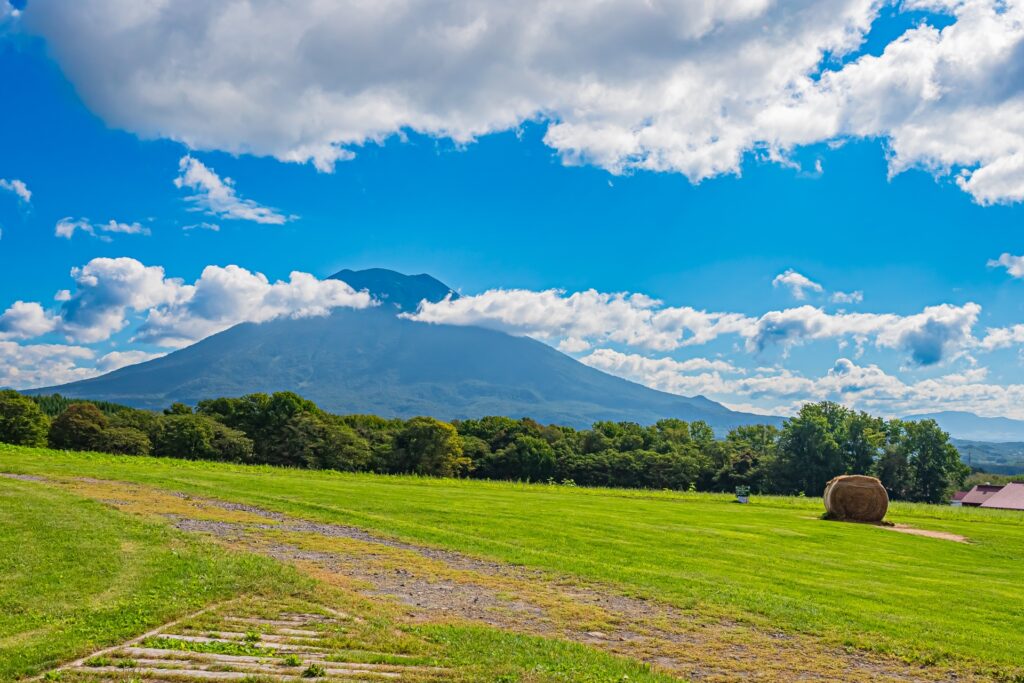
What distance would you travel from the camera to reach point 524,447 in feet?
315

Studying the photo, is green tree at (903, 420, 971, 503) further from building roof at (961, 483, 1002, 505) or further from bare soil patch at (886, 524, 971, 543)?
bare soil patch at (886, 524, 971, 543)

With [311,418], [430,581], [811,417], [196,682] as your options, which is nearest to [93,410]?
[311,418]

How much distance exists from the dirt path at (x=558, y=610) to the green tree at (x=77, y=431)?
6401 cm

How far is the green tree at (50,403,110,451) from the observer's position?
244ft

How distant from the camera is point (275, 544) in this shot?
703 inches

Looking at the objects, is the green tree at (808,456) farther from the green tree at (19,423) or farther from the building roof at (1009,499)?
the green tree at (19,423)

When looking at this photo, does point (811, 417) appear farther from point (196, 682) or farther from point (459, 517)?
point (196, 682)

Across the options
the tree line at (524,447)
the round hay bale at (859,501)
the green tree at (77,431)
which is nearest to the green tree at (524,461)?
the tree line at (524,447)

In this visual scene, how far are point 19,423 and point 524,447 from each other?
58.8 meters

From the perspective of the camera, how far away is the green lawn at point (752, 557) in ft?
43.0

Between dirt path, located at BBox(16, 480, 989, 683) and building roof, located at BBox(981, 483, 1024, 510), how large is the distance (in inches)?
3529

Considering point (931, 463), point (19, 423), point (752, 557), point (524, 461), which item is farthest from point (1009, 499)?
point (19, 423)

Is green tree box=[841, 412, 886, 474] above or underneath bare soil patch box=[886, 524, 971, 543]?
above

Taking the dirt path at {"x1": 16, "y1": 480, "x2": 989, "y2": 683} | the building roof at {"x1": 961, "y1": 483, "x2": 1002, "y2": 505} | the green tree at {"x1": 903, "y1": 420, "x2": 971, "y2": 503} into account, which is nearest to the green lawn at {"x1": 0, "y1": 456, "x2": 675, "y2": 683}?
the dirt path at {"x1": 16, "y1": 480, "x2": 989, "y2": 683}
